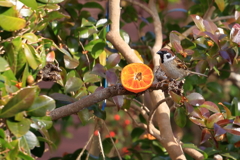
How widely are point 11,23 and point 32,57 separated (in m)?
0.10

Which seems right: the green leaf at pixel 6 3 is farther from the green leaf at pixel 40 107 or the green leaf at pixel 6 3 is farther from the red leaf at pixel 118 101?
the red leaf at pixel 118 101

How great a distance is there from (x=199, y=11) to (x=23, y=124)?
1.18m

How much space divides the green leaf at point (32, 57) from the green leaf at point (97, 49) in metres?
0.34

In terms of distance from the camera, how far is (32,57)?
93 cm

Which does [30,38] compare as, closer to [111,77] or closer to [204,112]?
[111,77]

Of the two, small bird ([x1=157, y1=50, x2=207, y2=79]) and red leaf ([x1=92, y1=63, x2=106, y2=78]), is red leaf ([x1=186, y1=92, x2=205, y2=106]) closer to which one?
small bird ([x1=157, y1=50, x2=207, y2=79])

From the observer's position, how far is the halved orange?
2.94 feet

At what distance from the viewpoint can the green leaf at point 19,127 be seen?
774 mm

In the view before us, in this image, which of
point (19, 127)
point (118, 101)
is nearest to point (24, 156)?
point (19, 127)

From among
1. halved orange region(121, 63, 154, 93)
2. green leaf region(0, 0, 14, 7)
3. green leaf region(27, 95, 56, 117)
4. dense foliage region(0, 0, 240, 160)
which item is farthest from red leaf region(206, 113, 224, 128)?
green leaf region(0, 0, 14, 7)

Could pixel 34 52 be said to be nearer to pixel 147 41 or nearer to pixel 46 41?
pixel 46 41

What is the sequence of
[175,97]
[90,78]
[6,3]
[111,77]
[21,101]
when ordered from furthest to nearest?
[90,78], [111,77], [175,97], [6,3], [21,101]

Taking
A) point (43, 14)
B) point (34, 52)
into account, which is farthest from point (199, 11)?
point (34, 52)

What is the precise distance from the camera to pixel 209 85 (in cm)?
161
